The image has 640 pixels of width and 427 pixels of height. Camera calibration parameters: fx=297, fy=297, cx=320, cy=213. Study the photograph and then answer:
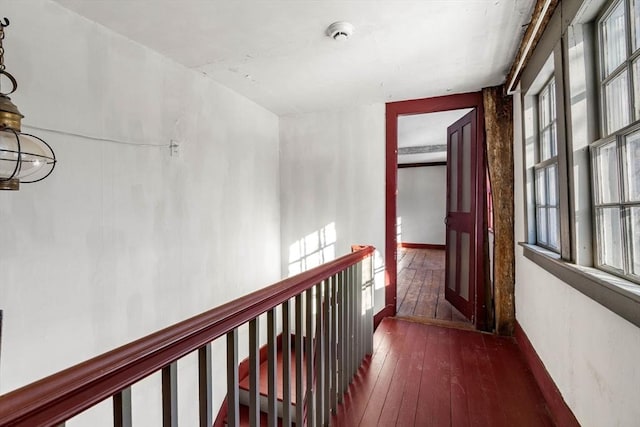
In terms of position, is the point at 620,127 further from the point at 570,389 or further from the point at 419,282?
the point at 419,282

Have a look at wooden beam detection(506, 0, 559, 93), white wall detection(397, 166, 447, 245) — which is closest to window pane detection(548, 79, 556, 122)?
wooden beam detection(506, 0, 559, 93)

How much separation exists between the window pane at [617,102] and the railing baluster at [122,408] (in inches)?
73.6

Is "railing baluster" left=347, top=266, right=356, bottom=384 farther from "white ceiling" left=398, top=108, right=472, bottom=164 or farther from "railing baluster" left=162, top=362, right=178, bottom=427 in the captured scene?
"white ceiling" left=398, top=108, right=472, bottom=164

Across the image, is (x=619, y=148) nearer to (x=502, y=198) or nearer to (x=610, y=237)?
(x=610, y=237)

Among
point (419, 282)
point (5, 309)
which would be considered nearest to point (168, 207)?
point (5, 309)

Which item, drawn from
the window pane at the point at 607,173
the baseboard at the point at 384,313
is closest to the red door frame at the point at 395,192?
the baseboard at the point at 384,313

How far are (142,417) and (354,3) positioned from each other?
2917 mm

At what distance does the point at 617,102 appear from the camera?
1254 millimetres

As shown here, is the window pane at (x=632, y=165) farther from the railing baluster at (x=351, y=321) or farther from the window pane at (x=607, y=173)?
the railing baluster at (x=351, y=321)

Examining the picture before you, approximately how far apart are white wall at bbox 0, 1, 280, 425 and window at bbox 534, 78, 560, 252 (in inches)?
101

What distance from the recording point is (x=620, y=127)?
1.25 m

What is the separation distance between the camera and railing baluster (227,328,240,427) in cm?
90

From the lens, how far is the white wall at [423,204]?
7824 mm

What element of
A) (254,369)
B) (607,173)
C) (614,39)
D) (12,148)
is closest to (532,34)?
(614,39)
